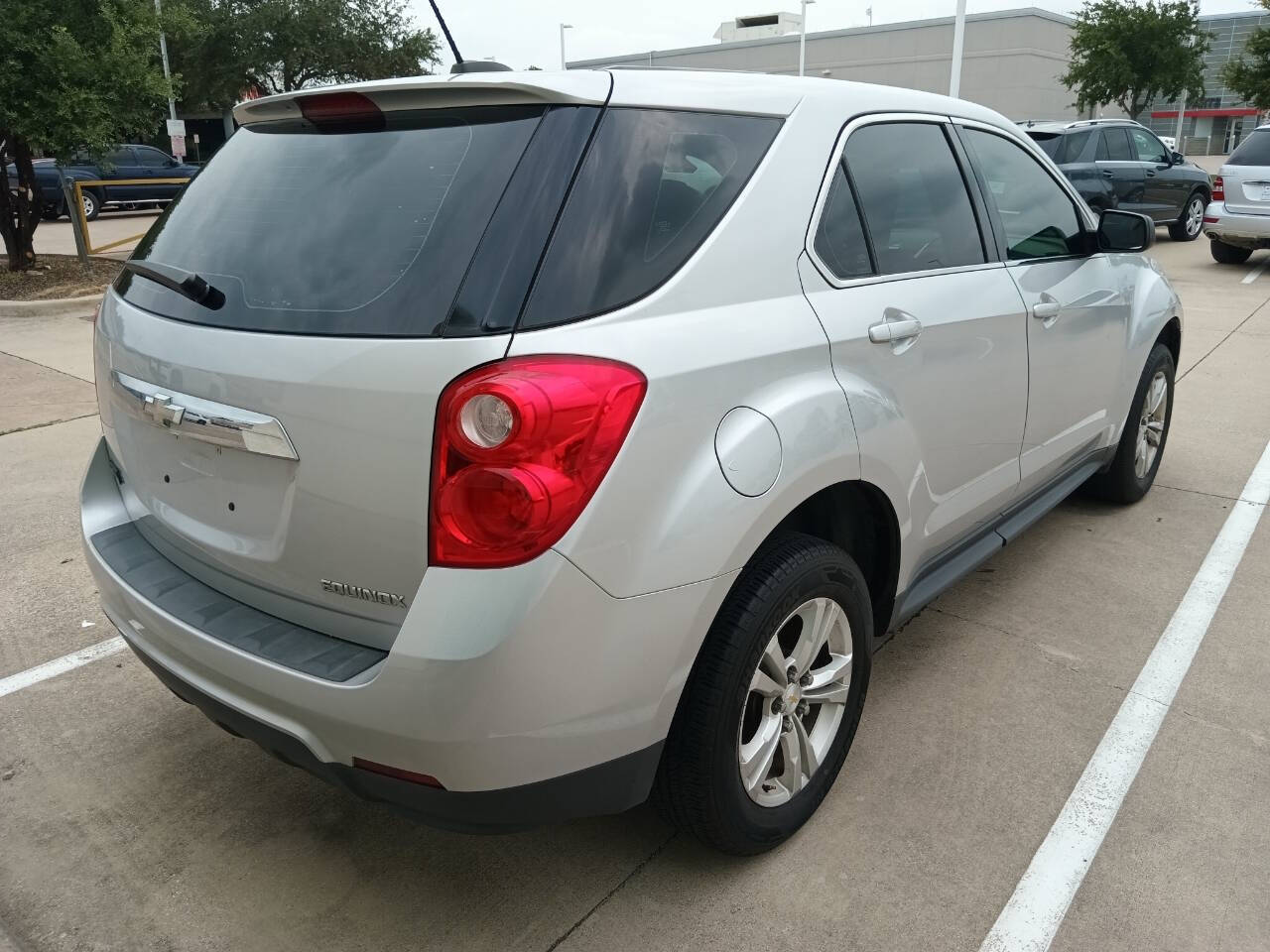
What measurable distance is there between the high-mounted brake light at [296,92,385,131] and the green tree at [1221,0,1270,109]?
31010 millimetres

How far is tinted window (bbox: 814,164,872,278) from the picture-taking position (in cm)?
244

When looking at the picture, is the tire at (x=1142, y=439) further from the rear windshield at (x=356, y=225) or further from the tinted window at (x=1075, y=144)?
the tinted window at (x=1075, y=144)

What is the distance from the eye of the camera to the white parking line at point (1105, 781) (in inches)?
87.7

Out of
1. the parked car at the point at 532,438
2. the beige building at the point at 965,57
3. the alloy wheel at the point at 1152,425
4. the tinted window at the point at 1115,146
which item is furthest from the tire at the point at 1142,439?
the beige building at the point at 965,57

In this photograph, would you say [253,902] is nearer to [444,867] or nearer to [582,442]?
[444,867]

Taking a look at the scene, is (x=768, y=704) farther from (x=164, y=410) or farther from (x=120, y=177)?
(x=120, y=177)

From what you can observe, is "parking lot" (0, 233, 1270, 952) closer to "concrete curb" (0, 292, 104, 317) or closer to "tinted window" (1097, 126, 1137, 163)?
"concrete curb" (0, 292, 104, 317)

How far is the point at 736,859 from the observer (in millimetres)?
2428

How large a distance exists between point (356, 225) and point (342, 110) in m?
0.35

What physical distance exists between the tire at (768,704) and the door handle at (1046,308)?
1302 mm

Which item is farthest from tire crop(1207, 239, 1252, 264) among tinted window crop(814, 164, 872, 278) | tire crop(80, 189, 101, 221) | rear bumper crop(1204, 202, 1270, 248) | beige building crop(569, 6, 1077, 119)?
beige building crop(569, 6, 1077, 119)

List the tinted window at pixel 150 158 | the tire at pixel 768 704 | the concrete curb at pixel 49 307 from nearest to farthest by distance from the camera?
the tire at pixel 768 704
the concrete curb at pixel 49 307
the tinted window at pixel 150 158

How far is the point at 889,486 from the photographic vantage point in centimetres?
255

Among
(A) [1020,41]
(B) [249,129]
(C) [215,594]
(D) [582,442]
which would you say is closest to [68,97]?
(B) [249,129]
